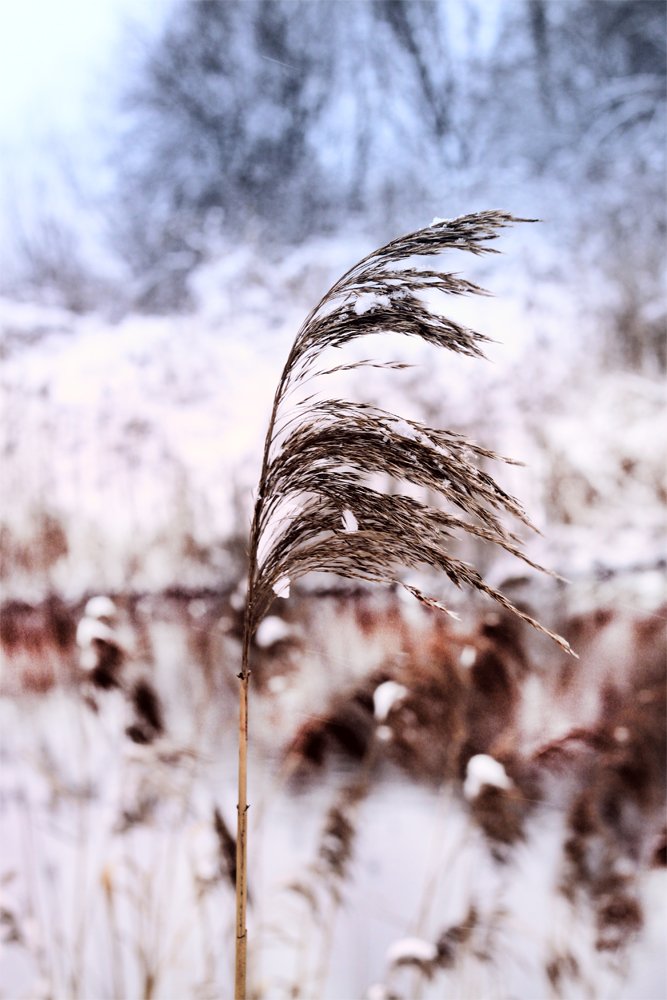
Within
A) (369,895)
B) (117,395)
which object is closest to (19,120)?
(117,395)

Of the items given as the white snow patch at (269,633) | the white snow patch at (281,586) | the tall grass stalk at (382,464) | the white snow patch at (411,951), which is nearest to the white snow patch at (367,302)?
the tall grass stalk at (382,464)

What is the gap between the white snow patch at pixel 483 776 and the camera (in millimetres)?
1395

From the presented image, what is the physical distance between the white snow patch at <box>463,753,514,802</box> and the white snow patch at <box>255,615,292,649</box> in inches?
17.9

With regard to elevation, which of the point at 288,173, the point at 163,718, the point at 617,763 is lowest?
the point at 617,763

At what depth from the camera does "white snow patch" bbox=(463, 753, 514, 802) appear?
1.39m

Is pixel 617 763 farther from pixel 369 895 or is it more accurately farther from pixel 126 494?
pixel 126 494

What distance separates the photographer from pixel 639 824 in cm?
140

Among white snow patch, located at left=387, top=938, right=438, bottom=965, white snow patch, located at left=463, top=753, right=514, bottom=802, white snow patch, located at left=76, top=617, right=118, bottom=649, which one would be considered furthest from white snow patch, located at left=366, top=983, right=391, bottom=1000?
white snow patch, located at left=76, top=617, right=118, bottom=649

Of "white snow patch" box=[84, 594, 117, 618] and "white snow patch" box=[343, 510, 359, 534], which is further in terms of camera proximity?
"white snow patch" box=[84, 594, 117, 618]

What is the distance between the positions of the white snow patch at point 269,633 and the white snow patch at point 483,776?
0.46m

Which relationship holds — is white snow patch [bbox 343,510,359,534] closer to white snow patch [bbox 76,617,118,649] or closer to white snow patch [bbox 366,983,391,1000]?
white snow patch [bbox 76,617,118,649]

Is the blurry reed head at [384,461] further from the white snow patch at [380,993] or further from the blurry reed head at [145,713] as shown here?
the white snow patch at [380,993]

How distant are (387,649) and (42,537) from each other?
0.77m

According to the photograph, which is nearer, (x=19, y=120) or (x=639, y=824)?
(x=639, y=824)
